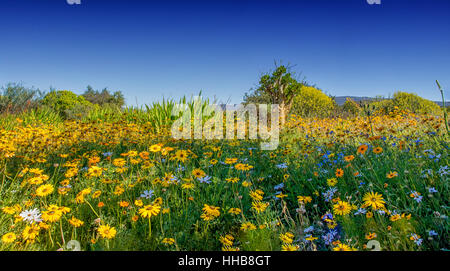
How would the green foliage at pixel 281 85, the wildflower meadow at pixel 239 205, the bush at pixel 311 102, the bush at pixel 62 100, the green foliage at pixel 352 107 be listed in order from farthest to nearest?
the bush at pixel 62 100
the bush at pixel 311 102
the green foliage at pixel 281 85
the green foliage at pixel 352 107
the wildflower meadow at pixel 239 205

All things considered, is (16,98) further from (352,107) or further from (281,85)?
(352,107)

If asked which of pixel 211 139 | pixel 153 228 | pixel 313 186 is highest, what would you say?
pixel 211 139

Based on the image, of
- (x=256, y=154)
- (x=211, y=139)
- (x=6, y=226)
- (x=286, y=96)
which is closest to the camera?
(x=6, y=226)

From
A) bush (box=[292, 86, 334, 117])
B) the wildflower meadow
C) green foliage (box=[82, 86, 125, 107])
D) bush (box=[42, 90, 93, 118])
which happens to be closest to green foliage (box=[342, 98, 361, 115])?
the wildflower meadow

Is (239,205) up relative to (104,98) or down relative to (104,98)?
down

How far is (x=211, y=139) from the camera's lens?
4734mm

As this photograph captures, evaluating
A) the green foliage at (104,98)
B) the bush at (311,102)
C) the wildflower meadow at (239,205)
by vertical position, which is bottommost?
the wildflower meadow at (239,205)

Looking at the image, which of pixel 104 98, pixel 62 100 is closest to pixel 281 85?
pixel 62 100

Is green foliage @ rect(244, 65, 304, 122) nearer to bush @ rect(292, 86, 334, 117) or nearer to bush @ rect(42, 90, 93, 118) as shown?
bush @ rect(292, 86, 334, 117)

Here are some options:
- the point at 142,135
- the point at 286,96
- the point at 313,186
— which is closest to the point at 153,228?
the point at 313,186

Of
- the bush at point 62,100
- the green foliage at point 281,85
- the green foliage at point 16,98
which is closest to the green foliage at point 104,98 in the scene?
the bush at point 62,100

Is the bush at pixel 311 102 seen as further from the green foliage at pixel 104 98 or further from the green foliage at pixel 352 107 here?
the green foliage at pixel 104 98
